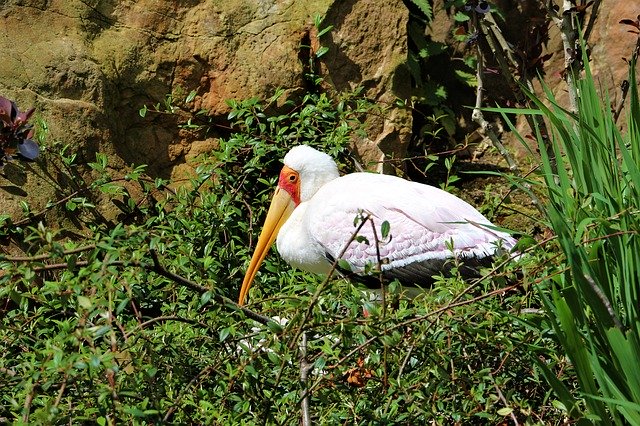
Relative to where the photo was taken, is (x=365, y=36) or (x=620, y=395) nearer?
(x=620, y=395)

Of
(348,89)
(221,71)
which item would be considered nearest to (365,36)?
(348,89)

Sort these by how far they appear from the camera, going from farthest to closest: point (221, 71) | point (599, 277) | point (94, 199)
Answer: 1. point (221, 71)
2. point (94, 199)
3. point (599, 277)

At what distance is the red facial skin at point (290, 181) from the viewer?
5.47m

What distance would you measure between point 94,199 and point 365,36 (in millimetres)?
1839

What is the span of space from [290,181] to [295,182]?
0.09 feet

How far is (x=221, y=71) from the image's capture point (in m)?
5.86

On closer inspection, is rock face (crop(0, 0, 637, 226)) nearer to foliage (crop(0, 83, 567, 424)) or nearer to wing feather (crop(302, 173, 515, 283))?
wing feather (crop(302, 173, 515, 283))

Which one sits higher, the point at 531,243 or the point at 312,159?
the point at 531,243

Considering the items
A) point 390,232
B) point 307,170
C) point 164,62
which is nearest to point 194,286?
point 390,232

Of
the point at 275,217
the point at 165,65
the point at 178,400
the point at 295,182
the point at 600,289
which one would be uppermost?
the point at 600,289

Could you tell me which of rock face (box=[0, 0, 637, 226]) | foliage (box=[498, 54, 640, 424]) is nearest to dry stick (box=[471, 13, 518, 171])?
rock face (box=[0, 0, 637, 226])

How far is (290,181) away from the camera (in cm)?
548

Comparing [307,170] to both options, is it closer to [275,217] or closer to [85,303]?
[275,217]

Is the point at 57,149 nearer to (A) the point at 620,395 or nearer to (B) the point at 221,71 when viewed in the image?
(B) the point at 221,71
